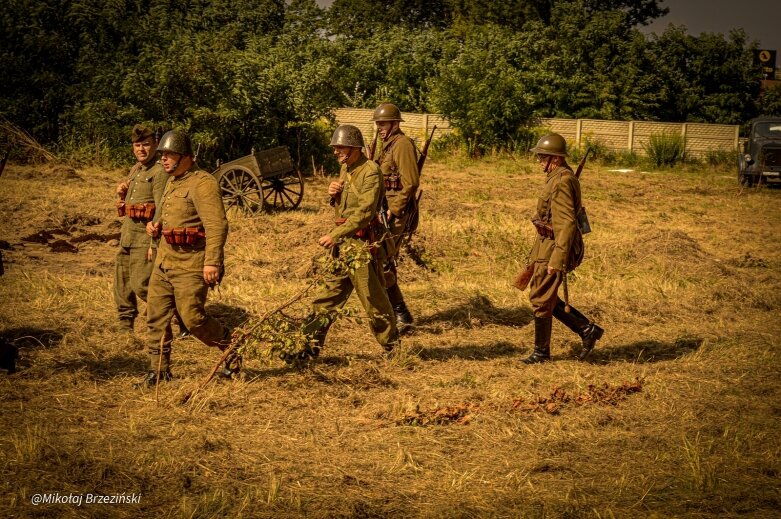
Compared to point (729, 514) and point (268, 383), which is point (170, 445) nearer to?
point (268, 383)

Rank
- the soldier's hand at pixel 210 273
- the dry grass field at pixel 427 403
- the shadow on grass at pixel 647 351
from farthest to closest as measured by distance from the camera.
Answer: the shadow on grass at pixel 647 351 → the soldier's hand at pixel 210 273 → the dry grass field at pixel 427 403

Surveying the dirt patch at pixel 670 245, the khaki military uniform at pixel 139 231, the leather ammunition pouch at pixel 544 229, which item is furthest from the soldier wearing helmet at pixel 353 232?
the dirt patch at pixel 670 245

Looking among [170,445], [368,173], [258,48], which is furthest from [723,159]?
[170,445]

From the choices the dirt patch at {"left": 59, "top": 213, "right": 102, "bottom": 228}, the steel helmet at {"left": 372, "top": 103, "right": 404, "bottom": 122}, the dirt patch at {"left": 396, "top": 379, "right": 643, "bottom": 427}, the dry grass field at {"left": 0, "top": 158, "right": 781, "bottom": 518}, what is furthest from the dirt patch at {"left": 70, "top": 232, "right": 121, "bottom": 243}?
the dirt patch at {"left": 396, "top": 379, "right": 643, "bottom": 427}

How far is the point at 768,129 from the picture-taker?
22.5 meters

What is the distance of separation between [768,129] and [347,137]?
18.8 meters

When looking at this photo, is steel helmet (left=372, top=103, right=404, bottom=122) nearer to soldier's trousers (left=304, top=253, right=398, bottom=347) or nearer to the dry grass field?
soldier's trousers (left=304, top=253, right=398, bottom=347)

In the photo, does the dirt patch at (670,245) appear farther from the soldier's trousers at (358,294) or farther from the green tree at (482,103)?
the green tree at (482,103)

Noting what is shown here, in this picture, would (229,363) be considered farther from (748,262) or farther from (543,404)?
(748,262)

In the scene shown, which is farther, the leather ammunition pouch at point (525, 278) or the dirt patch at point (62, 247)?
the dirt patch at point (62, 247)

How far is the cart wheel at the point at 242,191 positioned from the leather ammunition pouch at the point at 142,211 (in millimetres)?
6910

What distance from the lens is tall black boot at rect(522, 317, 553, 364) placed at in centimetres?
736

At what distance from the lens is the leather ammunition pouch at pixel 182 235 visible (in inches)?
244

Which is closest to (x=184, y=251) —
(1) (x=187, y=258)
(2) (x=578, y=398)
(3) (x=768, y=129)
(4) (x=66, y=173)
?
(1) (x=187, y=258)
